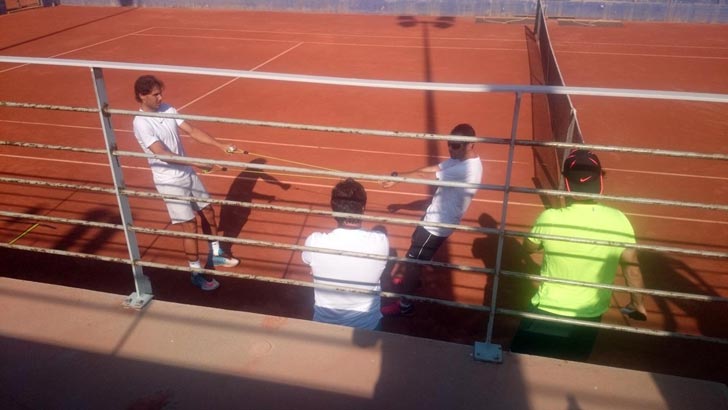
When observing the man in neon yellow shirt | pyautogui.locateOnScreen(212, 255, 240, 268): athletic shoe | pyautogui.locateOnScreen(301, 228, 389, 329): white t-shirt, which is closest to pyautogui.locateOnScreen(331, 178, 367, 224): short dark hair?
pyautogui.locateOnScreen(301, 228, 389, 329): white t-shirt

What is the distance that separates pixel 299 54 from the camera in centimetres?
1574

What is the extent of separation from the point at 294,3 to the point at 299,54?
8.91m

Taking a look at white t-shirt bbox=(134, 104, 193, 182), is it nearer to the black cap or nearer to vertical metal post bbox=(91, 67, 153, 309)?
vertical metal post bbox=(91, 67, 153, 309)

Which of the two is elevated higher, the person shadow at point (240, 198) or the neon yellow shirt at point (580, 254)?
the neon yellow shirt at point (580, 254)

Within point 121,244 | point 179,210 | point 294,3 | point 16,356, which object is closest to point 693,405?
point 16,356

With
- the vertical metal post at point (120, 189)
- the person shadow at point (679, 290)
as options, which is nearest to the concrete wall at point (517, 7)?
the person shadow at point (679, 290)

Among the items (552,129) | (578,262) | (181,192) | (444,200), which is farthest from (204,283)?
(552,129)

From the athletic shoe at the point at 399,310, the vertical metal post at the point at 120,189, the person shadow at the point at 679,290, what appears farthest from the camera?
the athletic shoe at the point at 399,310

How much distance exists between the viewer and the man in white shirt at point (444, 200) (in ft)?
13.9

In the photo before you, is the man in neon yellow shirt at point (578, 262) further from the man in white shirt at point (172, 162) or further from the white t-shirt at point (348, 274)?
the man in white shirt at point (172, 162)

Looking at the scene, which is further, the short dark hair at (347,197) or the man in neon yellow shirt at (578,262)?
the short dark hair at (347,197)

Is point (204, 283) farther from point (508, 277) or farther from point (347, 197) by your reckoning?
point (508, 277)

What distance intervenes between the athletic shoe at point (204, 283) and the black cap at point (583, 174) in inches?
135

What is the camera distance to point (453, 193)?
442 centimetres
